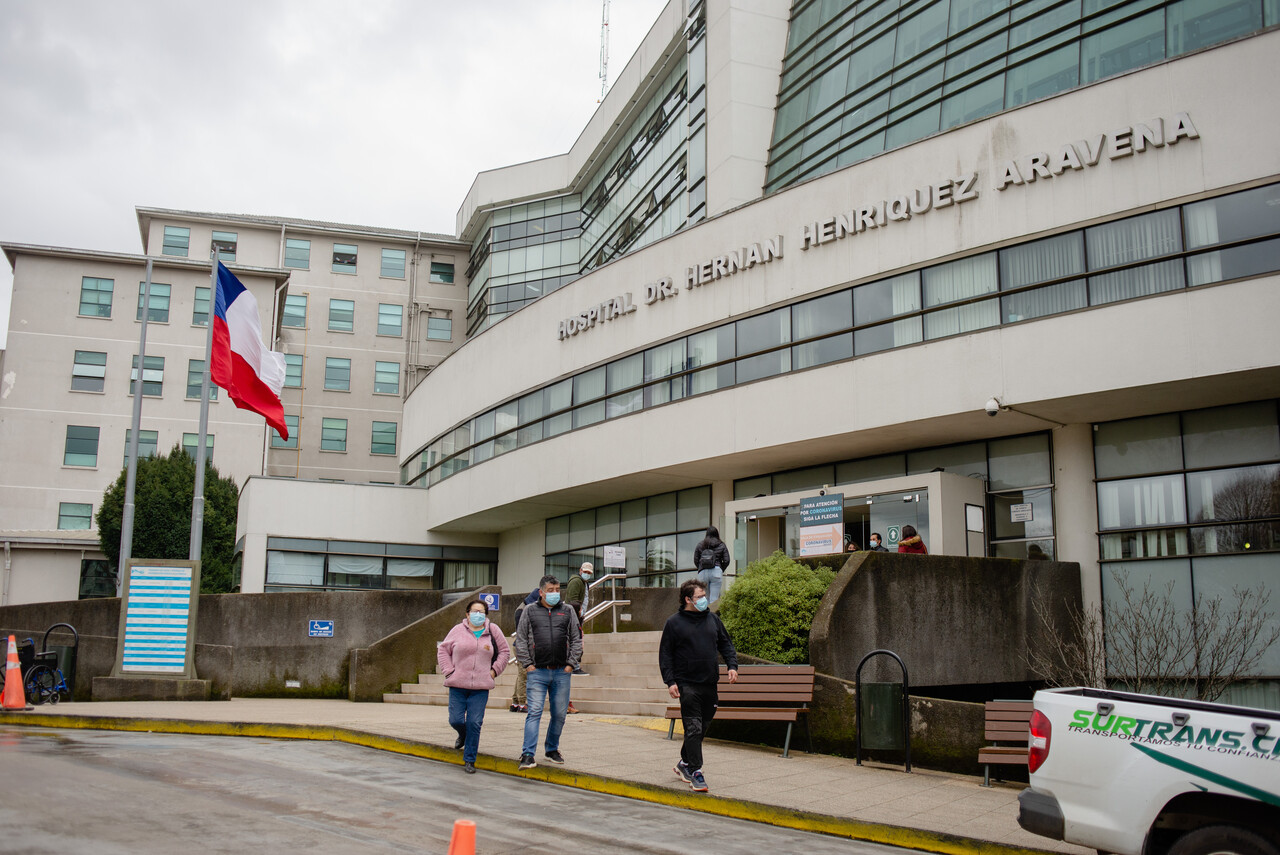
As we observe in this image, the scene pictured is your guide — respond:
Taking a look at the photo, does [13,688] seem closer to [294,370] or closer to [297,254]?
[294,370]

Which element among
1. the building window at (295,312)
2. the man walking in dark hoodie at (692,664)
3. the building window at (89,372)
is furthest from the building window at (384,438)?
the man walking in dark hoodie at (692,664)

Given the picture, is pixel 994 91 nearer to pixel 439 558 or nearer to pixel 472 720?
pixel 472 720

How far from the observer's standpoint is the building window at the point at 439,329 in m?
56.3

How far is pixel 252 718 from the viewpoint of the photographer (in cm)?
1442

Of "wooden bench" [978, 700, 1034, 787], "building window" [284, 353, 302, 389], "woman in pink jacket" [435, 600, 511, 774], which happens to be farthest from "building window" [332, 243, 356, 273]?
"wooden bench" [978, 700, 1034, 787]

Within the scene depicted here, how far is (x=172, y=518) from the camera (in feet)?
135

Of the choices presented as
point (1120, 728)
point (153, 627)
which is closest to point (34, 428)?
point (153, 627)

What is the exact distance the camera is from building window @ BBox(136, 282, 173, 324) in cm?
4956

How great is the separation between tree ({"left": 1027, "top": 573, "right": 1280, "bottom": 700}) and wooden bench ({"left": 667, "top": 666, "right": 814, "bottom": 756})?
515 cm

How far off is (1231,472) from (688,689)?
1174cm

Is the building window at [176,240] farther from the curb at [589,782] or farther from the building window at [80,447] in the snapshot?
the curb at [589,782]

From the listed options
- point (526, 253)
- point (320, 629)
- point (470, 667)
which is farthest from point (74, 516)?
point (470, 667)

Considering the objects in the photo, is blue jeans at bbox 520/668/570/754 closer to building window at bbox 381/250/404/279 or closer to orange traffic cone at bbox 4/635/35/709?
orange traffic cone at bbox 4/635/35/709

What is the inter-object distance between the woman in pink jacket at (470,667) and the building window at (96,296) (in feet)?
146
